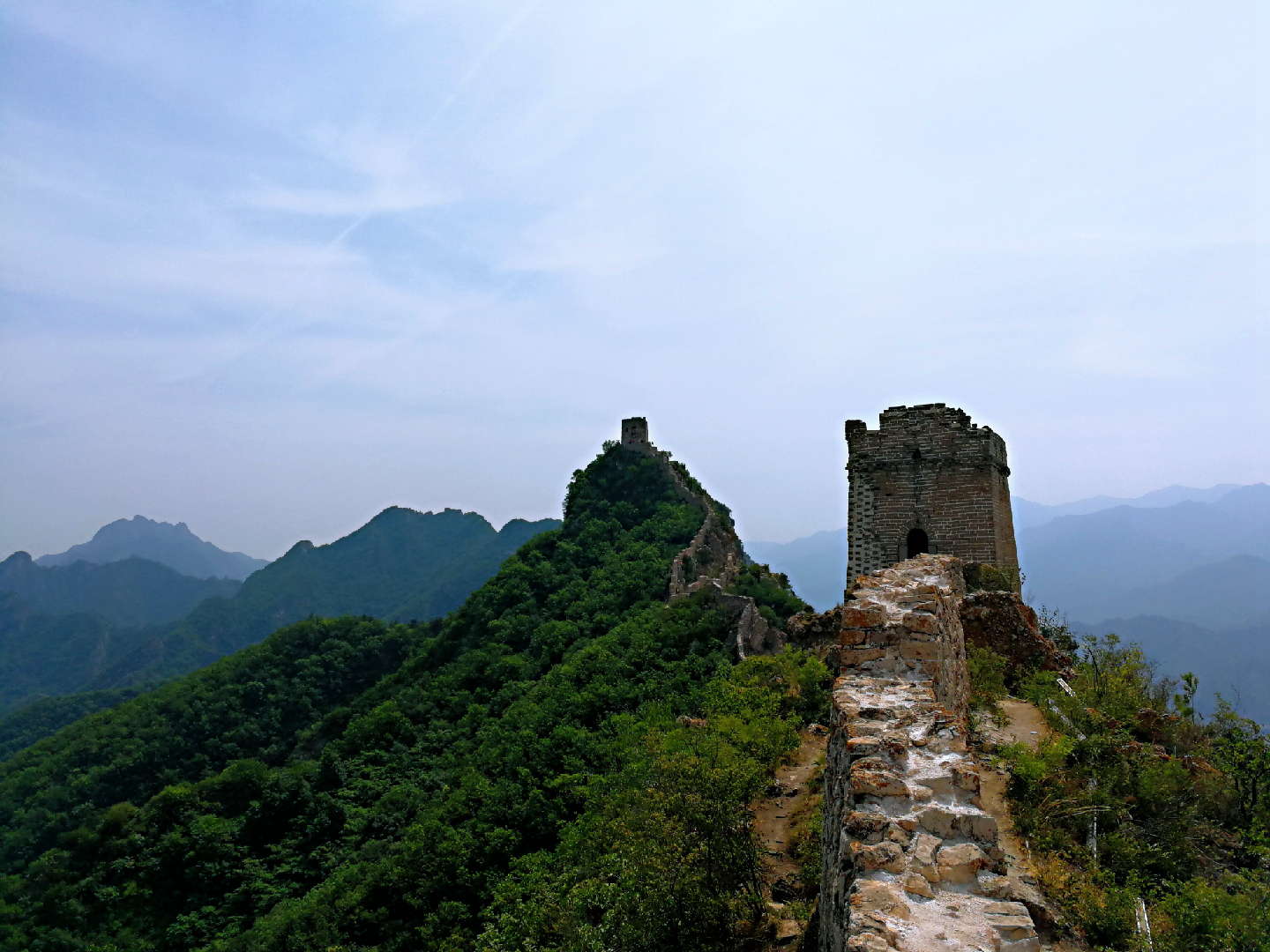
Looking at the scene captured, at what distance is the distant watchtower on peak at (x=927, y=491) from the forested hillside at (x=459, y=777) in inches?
96.2

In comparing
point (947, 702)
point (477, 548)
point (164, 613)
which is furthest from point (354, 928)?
point (164, 613)

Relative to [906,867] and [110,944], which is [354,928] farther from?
[906,867]

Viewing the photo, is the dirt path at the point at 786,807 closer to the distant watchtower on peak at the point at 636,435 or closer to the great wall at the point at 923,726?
the great wall at the point at 923,726

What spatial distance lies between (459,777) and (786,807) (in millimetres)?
18404

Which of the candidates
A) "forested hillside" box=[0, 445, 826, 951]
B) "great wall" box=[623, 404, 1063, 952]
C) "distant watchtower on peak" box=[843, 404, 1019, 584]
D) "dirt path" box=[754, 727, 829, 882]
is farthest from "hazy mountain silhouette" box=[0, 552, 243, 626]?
"dirt path" box=[754, 727, 829, 882]

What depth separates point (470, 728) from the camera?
2948 centimetres

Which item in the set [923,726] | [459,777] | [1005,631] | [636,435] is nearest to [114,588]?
[636,435]

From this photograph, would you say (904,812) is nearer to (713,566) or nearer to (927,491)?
(927,491)

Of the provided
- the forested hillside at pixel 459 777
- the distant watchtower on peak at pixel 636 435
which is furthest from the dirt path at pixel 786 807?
the distant watchtower on peak at pixel 636 435

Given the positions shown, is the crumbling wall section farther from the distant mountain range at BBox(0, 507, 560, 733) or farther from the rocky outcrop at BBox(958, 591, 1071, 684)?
the distant mountain range at BBox(0, 507, 560, 733)

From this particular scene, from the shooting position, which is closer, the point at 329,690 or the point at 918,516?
the point at 918,516

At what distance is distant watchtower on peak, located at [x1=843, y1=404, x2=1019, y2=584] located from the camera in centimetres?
1134

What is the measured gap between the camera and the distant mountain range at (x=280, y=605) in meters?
99.4

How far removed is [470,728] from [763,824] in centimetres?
2461
